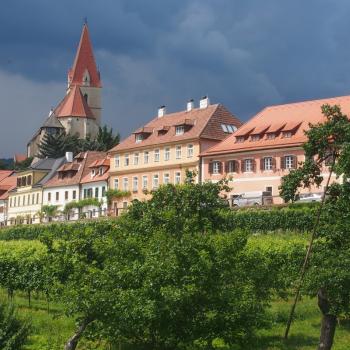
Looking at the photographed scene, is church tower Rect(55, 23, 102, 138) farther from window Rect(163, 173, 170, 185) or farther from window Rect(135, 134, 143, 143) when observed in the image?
window Rect(163, 173, 170, 185)

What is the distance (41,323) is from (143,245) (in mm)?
8919

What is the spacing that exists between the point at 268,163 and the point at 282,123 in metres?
3.94

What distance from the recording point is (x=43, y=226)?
66625 millimetres

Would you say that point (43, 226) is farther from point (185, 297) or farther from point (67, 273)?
point (185, 297)

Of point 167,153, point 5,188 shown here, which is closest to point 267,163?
point 167,153

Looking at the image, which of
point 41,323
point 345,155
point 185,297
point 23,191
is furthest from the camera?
point 23,191

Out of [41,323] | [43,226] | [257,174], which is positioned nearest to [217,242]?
[41,323]

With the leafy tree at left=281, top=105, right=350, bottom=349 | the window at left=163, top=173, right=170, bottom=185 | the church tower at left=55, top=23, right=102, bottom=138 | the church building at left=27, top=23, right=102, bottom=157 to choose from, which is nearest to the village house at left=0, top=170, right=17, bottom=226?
the church building at left=27, top=23, right=102, bottom=157

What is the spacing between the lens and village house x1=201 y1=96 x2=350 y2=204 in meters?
61.1

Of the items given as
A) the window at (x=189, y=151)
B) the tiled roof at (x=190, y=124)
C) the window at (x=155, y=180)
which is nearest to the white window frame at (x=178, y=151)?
the tiled roof at (x=190, y=124)

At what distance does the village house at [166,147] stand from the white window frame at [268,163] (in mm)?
8545

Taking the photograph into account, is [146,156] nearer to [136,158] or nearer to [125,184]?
[136,158]

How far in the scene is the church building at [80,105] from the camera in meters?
136

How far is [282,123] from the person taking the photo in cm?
6366
